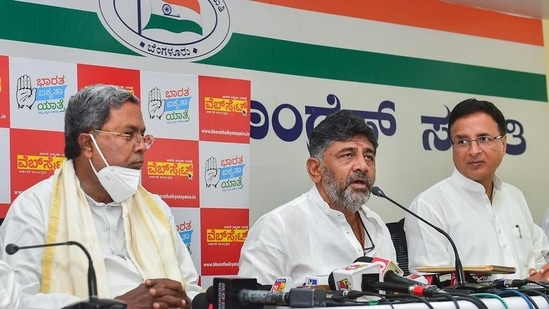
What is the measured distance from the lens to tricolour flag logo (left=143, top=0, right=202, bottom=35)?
391 centimetres

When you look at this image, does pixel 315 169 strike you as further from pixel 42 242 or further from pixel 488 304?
pixel 488 304

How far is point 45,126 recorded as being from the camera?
354 centimetres

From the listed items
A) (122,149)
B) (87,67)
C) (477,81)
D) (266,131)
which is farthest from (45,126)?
(477,81)

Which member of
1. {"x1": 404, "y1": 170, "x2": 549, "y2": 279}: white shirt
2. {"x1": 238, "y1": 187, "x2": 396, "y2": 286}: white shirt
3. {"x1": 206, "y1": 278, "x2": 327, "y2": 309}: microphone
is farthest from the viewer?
{"x1": 404, "y1": 170, "x2": 549, "y2": 279}: white shirt

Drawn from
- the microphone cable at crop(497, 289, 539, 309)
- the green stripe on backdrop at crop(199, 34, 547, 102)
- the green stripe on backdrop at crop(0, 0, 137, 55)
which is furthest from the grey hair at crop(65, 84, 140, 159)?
the microphone cable at crop(497, 289, 539, 309)

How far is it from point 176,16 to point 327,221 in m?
1.38

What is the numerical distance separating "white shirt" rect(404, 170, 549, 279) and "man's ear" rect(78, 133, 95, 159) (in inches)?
66.2

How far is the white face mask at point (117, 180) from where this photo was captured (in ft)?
9.89

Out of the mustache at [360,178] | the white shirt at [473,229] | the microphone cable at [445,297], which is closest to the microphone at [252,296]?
the microphone cable at [445,297]

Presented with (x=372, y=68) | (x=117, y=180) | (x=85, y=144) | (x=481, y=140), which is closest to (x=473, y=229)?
(x=481, y=140)

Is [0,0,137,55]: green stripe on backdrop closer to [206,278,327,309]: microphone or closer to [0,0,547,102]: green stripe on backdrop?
[0,0,547,102]: green stripe on backdrop

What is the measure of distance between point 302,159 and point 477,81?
59.2 inches

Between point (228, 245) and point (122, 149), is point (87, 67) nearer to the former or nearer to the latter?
point (122, 149)

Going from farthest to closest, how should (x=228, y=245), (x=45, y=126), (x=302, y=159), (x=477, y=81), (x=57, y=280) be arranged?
1. (x=477, y=81)
2. (x=302, y=159)
3. (x=228, y=245)
4. (x=45, y=126)
5. (x=57, y=280)
